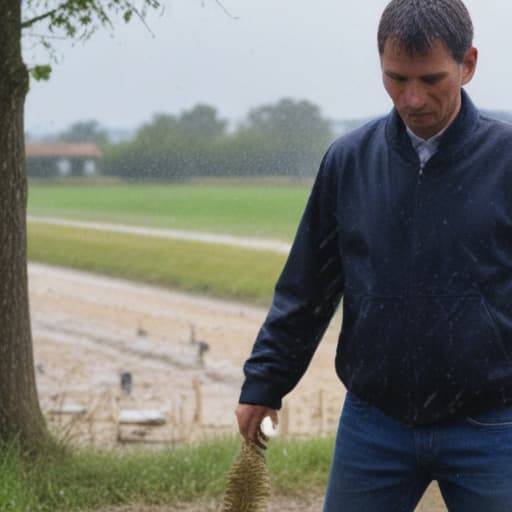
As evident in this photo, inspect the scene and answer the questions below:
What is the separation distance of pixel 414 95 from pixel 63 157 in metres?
35.3

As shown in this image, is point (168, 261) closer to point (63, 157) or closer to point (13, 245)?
point (63, 157)

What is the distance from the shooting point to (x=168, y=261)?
3231cm

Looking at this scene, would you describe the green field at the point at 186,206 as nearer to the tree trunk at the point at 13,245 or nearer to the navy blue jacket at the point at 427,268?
the tree trunk at the point at 13,245

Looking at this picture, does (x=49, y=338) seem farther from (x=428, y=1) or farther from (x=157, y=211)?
(x=157, y=211)

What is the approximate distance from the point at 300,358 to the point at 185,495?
324 cm

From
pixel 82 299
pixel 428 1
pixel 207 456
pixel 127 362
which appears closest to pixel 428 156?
pixel 428 1

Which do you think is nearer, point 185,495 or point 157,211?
point 185,495

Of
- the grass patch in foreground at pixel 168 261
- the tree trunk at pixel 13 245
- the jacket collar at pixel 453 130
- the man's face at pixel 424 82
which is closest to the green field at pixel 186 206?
the grass patch in foreground at pixel 168 261

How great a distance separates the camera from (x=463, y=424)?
2.83 m

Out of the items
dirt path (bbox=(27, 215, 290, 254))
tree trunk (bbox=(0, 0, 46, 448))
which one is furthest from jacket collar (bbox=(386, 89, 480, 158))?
dirt path (bbox=(27, 215, 290, 254))

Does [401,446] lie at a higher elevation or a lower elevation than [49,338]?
higher

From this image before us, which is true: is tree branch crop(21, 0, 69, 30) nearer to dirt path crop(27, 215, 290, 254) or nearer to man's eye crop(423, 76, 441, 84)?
man's eye crop(423, 76, 441, 84)

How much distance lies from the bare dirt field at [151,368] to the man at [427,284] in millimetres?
Answer: 3237

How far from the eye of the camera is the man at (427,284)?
278cm
